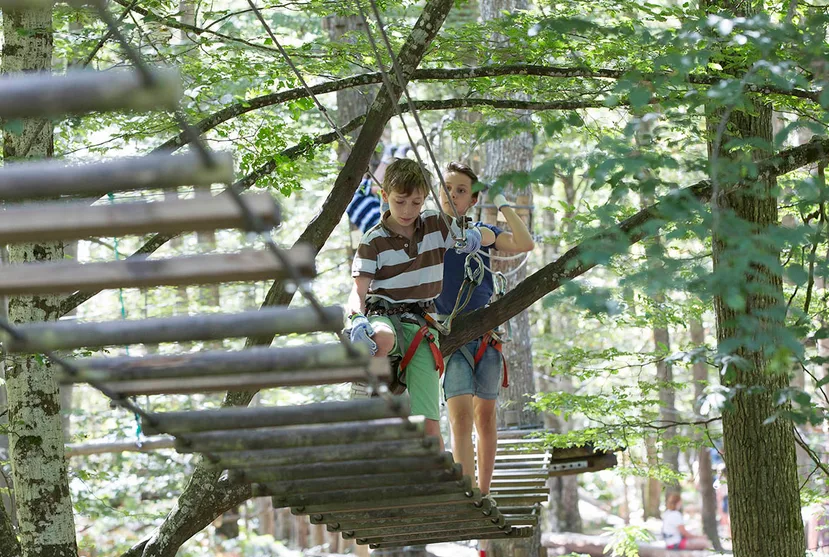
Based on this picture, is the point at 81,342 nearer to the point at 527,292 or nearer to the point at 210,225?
the point at 210,225

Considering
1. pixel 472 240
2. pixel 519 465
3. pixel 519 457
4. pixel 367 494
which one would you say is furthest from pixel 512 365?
pixel 367 494

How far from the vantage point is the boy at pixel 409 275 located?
3.43 metres

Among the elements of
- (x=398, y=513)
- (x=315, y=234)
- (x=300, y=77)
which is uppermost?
(x=300, y=77)

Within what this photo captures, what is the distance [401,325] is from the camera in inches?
138

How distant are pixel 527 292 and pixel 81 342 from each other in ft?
7.75

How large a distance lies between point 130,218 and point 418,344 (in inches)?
72.0

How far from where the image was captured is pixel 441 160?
1079 cm

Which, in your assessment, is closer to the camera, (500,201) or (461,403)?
(500,201)

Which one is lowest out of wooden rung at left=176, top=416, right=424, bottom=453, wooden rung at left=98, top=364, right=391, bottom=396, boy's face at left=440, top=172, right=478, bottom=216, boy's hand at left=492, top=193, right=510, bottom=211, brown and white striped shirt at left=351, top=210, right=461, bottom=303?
wooden rung at left=176, top=416, right=424, bottom=453

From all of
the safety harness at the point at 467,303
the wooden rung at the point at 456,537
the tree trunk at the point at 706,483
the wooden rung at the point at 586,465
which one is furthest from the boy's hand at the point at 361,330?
the tree trunk at the point at 706,483

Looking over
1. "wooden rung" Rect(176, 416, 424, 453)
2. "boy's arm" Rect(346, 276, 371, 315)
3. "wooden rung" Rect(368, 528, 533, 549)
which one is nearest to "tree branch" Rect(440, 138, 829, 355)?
"boy's arm" Rect(346, 276, 371, 315)

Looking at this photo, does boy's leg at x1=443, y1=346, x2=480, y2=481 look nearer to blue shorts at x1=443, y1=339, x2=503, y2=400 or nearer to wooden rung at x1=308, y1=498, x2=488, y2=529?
blue shorts at x1=443, y1=339, x2=503, y2=400

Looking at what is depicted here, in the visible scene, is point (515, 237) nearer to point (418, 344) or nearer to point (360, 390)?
point (418, 344)

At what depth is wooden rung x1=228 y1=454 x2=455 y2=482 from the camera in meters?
2.82
